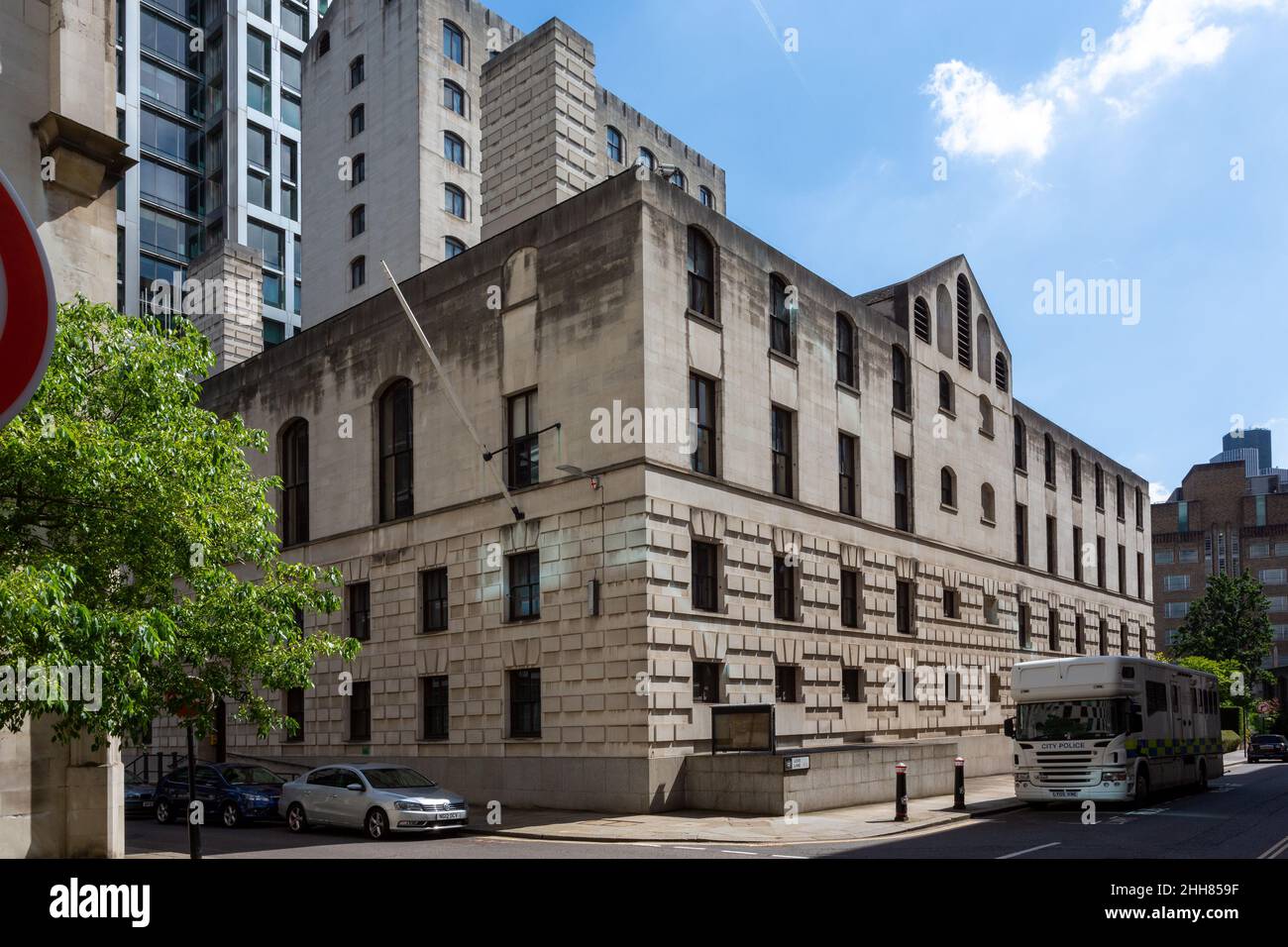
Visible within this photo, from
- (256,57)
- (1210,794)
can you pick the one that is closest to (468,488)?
(1210,794)

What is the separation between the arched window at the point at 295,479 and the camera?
39.8 m

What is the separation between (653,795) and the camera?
26.4 metres

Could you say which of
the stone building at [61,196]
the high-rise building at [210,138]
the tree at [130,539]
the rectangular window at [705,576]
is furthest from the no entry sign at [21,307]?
the high-rise building at [210,138]

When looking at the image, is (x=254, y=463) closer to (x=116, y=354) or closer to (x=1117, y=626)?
(x=116, y=354)

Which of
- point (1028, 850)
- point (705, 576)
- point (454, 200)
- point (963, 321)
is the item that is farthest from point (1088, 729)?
point (454, 200)

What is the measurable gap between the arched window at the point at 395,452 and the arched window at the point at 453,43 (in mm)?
29471

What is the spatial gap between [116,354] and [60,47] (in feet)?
21.1

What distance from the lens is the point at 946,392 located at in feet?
143

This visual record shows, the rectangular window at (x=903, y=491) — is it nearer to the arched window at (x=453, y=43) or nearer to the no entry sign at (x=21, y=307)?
the arched window at (x=453, y=43)

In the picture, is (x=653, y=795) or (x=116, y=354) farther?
(x=653, y=795)

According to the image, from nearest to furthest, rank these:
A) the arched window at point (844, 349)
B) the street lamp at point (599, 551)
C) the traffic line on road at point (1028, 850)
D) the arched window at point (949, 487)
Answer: the traffic line on road at point (1028, 850) < the street lamp at point (599, 551) < the arched window at point (844, 349) < the arched window at point (949, 487)

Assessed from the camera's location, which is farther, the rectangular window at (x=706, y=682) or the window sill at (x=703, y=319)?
the window sill at (x=703, y=319)

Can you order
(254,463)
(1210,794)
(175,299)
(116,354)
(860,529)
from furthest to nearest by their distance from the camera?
1. (175,299)
2. (254,463)
3. (860,529)
4. (1210,794)
5. (116,354)

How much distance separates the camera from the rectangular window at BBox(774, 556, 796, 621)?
32.2m
